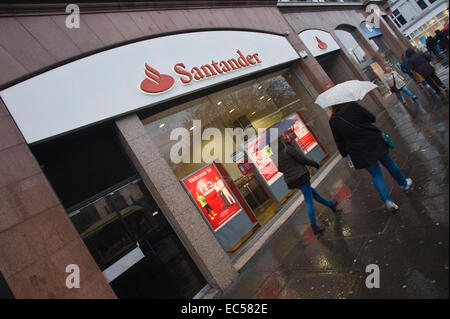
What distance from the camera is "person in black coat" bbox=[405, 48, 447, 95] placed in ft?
27.4

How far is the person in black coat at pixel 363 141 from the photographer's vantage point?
3.96m

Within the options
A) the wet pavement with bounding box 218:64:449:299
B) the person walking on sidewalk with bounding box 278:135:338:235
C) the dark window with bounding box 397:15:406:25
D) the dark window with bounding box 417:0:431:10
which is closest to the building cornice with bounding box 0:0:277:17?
the person walking on sidewalk with bounding box 278:135:338:235

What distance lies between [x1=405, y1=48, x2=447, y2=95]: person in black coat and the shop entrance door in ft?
30.8

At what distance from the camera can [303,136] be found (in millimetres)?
9383

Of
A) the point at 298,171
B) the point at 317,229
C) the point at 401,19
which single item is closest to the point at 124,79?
the point at 298,171

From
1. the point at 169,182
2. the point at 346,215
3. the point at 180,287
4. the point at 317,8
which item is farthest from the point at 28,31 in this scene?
the point at 317,8

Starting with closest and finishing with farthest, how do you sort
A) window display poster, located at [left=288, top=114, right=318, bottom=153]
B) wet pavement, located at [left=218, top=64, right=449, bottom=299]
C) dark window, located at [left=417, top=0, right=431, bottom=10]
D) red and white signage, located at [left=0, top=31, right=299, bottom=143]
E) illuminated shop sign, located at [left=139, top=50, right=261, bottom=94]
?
wet pavement, located at [left=218, top=64, right=449, bottom=299], red and white signage, located at [left=0, top=31, right=299, bottom=143], illuminated shop sign, located at [left=139, top=50, right=261, bottom=94], window display poster, located at [left=288, top=114, right=318, bottom=153], dark window, located at [left=417, top=0, right=431, bottom=10]

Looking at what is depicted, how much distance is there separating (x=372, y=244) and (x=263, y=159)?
4.55 metres

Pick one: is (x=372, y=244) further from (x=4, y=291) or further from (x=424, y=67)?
(x=424, y=67)

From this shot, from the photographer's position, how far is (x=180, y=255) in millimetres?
5547

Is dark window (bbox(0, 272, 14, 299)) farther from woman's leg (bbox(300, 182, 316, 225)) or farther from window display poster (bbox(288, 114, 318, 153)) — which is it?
window display poster (bbox(288, 114, 318, 153))

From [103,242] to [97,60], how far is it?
3.88 metres

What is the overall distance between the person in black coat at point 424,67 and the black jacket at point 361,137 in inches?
254
